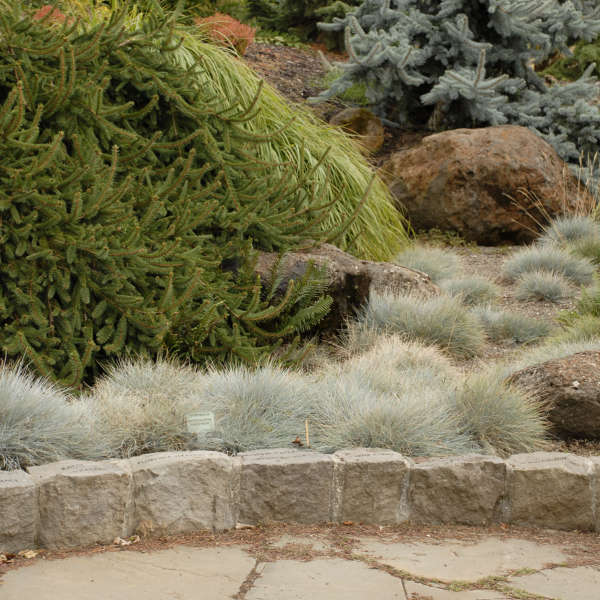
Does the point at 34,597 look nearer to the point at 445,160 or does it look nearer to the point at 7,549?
the point at 7,549

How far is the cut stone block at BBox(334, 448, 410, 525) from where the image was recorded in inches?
127

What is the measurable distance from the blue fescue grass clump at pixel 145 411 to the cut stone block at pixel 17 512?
19.4 inches

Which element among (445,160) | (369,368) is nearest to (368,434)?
(369,368)

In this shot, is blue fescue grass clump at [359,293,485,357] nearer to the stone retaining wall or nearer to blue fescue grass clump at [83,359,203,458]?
blue fescue grass clump at [83,359,203,458]

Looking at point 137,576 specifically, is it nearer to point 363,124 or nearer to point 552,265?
point 552,265

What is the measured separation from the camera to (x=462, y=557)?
9.64 feet

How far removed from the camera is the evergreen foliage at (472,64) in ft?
30.8

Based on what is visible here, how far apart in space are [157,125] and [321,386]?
220 cm

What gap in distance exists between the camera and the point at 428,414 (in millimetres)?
3609

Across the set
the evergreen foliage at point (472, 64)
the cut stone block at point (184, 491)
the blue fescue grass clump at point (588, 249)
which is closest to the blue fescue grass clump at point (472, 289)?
the blue fescue grass clump at point (588, 249)

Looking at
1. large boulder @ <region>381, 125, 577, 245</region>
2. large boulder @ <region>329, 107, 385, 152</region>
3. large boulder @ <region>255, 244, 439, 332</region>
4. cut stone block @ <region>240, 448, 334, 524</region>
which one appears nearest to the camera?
cut stone block @ <region>240, 448, 334, 524</region>

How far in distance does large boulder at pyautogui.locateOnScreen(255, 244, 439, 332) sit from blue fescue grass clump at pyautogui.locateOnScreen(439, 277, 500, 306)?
2.66 feet

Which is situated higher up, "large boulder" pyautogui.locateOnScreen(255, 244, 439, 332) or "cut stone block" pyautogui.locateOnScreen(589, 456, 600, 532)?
"large boulder" pyautogui.locateOnScreen(255, 244, 439, 332)

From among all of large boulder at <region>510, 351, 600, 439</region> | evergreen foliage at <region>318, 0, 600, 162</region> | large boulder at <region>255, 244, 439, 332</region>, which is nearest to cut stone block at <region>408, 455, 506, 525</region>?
large boulder at <region>510, 351, 600, 439</region>
